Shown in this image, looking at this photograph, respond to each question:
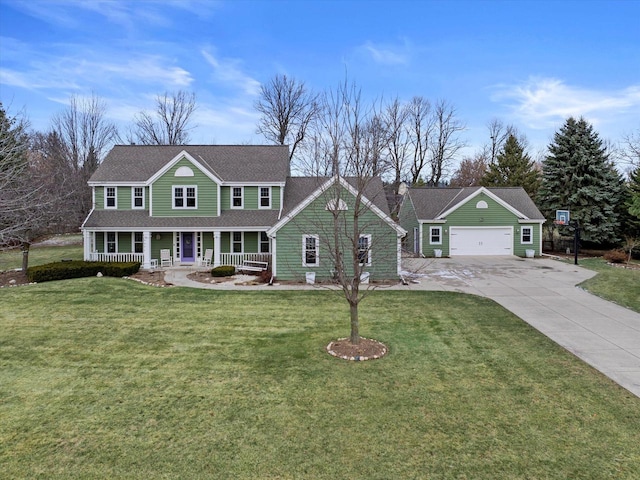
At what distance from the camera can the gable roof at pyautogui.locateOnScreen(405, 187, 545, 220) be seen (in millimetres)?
26234

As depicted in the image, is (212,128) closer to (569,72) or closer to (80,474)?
(569,72)

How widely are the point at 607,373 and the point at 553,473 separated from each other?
12.4 feet

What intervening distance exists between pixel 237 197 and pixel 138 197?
5.42 metres

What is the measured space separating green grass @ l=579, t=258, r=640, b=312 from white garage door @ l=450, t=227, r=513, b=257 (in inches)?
266

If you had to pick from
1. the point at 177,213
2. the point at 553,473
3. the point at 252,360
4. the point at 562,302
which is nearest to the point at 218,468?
the point at 252,360

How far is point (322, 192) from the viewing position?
958cm

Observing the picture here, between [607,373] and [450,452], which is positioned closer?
[450,452]

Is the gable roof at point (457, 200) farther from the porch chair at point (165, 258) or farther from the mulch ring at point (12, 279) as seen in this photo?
the mulch ring at point (12, 279)

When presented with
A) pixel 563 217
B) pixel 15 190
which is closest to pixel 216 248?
pixel 15 190

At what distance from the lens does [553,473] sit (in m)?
4.23

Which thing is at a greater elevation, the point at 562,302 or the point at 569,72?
the point at 569,72

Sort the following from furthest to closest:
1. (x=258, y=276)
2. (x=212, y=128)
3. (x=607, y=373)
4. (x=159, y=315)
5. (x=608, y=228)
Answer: (x=212, y=128)
(x=608, y=228)
(x=258, y=276)
(x=159, y=315)
(x=607, y=373)

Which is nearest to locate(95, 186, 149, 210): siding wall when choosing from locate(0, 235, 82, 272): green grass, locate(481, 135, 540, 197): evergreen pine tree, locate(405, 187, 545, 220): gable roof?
locate(0, 235, 82, 272): green grass

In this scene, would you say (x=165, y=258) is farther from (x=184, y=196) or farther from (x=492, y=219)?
(x=492, y=219)
